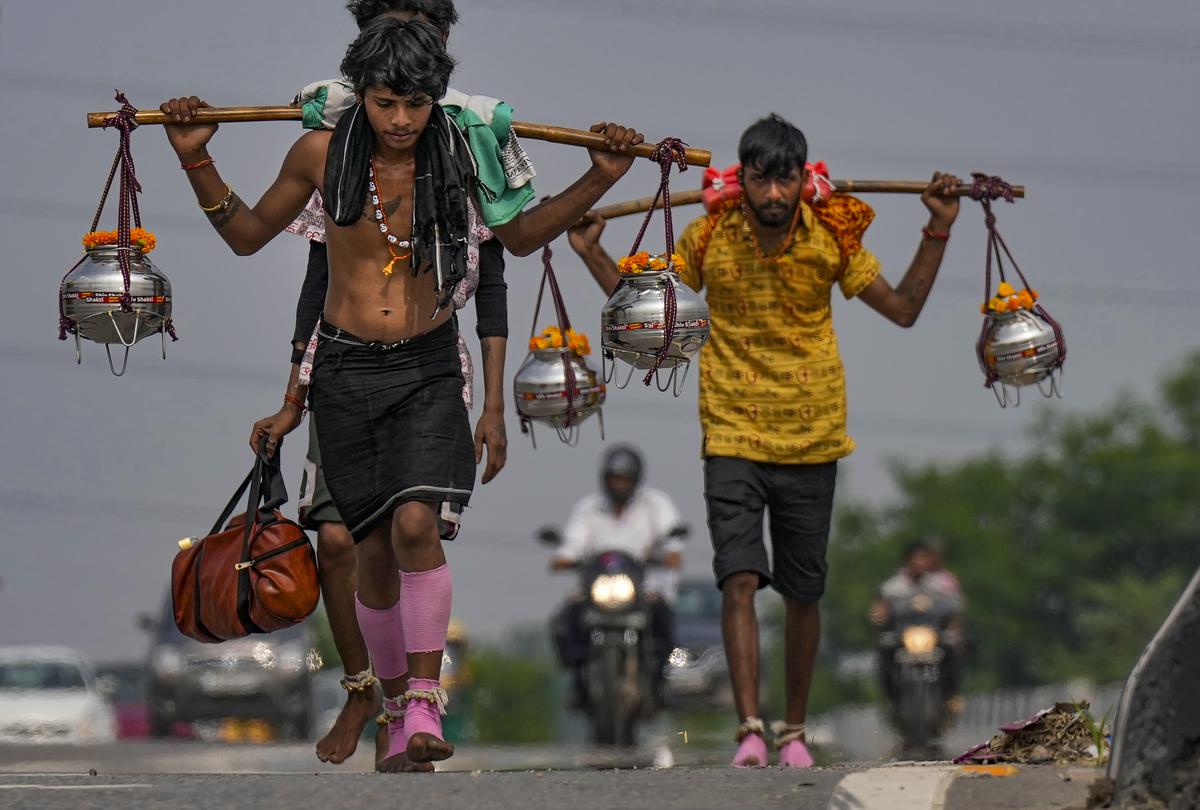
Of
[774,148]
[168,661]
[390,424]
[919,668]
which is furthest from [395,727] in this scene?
[168,661]

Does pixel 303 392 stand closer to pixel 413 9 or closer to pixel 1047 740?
pixel 413 9

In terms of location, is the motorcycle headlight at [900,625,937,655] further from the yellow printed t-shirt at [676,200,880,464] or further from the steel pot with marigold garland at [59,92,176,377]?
the steel pot with marigold garland at [59,92,176,377]

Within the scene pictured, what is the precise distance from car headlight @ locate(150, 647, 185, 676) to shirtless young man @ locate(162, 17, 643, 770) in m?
17.5

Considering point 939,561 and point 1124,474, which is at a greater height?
point 1124,474

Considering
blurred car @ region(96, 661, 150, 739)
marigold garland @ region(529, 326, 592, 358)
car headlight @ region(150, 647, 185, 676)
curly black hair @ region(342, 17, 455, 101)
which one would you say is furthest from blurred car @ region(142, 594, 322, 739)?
blurred car @ region(96, 661, 150, 739)

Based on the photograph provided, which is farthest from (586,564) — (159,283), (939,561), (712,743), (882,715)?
(159,283)

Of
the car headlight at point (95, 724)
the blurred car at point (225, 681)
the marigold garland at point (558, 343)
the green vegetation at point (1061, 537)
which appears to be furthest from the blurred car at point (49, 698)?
the green vegetation at point (1061, 537)

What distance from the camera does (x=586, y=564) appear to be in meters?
14.5

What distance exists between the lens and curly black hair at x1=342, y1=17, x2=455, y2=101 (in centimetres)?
689

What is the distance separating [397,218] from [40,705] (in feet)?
80.1

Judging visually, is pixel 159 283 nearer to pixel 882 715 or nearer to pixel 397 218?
pixel 397 218

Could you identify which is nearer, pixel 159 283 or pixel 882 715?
pixel 159 283

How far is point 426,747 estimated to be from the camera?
6.89 m

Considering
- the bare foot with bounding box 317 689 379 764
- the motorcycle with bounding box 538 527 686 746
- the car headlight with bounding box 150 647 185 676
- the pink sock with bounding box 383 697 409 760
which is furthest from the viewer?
the car headlight with bounding box 150 647 185 676
